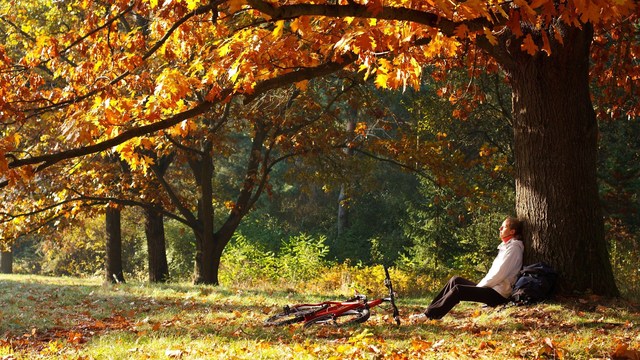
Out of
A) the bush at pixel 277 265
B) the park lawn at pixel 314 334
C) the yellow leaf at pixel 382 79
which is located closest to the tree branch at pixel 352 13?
the yellow leaf at pixel 382 79

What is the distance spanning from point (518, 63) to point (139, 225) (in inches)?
1113

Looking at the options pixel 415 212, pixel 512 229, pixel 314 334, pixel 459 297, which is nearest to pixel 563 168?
pixel 512 229

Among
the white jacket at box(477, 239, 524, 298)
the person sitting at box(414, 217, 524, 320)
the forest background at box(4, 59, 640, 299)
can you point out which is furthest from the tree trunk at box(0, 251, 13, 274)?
the white jacket at box(477, 239, 524, 298)

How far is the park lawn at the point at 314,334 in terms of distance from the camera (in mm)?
6664

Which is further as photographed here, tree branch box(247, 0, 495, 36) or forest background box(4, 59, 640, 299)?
forest background box(4, 59, 640, 299)

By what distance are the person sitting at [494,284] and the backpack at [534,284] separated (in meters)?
0.13

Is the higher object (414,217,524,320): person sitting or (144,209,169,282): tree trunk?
(144,209,169,282): tree trunk

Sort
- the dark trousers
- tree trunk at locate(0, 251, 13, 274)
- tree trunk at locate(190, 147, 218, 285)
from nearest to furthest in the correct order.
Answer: the dark trousers < tree trunk at locate(190, 147, 218, 285) < tree trunk at locate(0, 251, 13, 274)

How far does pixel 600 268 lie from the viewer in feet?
31.5

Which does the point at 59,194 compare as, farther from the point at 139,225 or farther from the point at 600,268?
Answer: the point at 139,225

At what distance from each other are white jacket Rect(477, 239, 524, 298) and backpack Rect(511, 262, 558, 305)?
0.10 metres

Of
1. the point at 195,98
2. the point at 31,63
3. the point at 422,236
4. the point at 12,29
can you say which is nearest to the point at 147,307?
the point at 31,63

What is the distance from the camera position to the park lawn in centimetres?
666

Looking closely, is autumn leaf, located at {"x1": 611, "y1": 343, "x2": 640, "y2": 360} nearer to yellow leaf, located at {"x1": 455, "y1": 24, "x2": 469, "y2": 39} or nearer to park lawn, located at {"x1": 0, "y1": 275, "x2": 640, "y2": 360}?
park lawn, located at {"x1": 0, "y1": 275, "x2": 640, "y2": 360}
